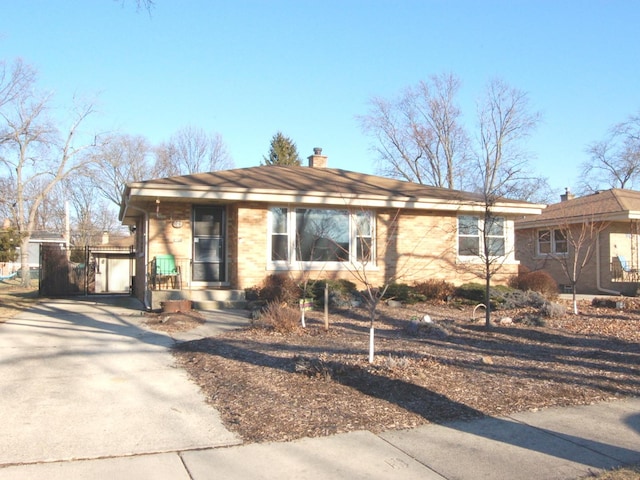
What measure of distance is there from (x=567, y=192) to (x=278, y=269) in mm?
21655

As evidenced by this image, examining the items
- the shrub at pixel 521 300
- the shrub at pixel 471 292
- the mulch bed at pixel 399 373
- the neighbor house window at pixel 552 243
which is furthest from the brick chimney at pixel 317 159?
the mulch bed at pixel 399 373

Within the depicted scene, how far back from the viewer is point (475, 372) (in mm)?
6980

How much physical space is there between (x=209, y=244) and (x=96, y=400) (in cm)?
927

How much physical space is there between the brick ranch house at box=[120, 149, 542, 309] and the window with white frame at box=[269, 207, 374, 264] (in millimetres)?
27

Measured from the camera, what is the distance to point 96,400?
5891mm

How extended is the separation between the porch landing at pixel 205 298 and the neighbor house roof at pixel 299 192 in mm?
2352

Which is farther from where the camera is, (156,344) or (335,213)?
(335,213)

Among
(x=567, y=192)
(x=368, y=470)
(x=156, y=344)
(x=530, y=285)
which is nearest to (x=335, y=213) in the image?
(x=530, y=285)

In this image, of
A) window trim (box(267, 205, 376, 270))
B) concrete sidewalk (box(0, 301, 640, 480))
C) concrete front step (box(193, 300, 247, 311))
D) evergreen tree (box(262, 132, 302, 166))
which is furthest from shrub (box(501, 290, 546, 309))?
evergreen tree (box(262, 132, 302, 166))

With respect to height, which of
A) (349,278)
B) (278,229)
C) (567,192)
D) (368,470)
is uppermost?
(567,192)

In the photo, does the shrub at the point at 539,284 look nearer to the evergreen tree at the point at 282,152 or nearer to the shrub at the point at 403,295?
the shrub at the point at 403,295

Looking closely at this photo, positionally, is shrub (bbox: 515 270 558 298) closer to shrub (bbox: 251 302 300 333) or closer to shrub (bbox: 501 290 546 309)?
shrub (bbox: 501 290 546 309)

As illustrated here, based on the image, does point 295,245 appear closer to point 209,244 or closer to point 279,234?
point 279,234

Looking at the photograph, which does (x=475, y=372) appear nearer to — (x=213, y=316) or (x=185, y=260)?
(x=213, y=316)
